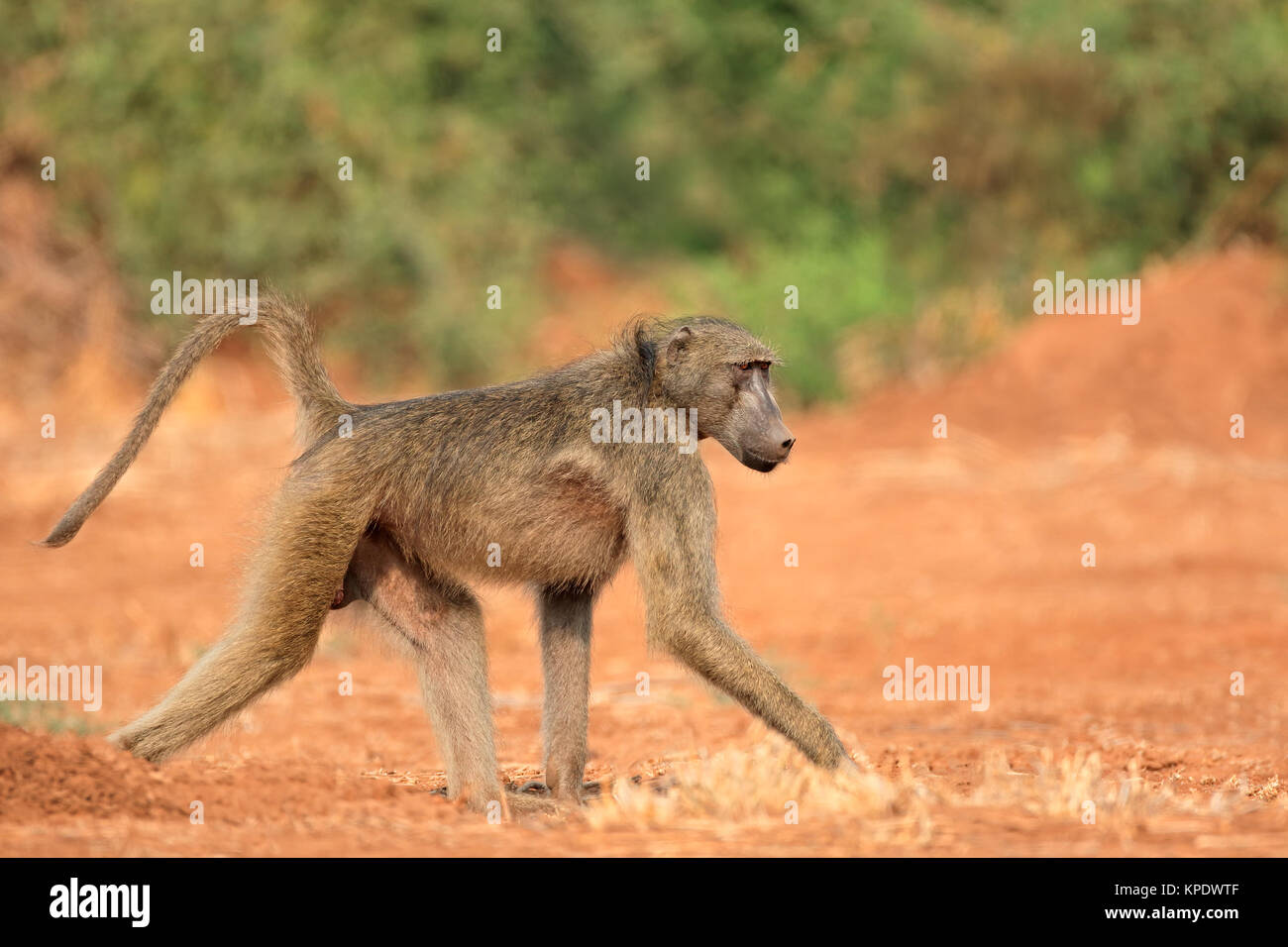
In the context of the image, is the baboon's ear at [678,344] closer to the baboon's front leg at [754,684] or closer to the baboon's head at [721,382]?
the baboon's head at [721,382]

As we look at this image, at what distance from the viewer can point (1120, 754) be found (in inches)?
241

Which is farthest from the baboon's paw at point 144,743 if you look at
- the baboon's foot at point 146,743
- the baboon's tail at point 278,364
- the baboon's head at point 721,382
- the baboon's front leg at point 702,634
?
the baboon's head at point 721,382

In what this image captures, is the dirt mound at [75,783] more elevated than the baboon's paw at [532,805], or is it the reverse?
the dirt mound at [75,783]

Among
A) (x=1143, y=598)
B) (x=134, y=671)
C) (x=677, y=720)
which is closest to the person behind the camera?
(x=677, y=720)

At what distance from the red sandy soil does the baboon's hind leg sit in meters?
0.15

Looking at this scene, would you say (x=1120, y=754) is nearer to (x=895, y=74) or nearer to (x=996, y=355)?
(x=996, y=355)

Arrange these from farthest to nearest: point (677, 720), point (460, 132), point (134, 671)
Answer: point (460, 132) → point (134, 671) → point (677, 720)

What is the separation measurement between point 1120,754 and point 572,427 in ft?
8.21

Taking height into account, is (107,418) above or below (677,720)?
above

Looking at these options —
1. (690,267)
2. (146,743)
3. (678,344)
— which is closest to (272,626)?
Result: (146,743)

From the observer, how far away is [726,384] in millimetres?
5250

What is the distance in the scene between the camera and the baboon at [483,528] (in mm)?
4824

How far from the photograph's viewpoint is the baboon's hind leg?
4.79m

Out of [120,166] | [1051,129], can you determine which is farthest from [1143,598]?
[120,166]
